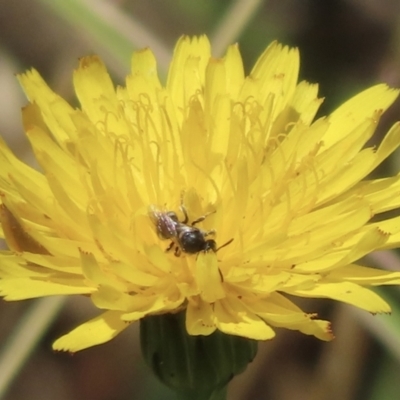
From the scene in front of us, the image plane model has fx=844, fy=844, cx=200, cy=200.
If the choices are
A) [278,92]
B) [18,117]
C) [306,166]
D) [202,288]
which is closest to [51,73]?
[18,117]

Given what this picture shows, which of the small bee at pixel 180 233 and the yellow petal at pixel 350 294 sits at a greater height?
the small bee at pixel 180 233

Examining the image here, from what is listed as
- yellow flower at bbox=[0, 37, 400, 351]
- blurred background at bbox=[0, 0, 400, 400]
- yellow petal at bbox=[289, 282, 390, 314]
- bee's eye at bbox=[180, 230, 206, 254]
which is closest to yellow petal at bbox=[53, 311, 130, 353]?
yellow flower at bbox=[0, 37, 400, 351]

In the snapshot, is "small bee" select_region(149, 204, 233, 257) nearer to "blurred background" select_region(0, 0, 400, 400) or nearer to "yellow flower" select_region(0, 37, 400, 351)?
"yellow flower" select_region(0, 37, 400, 351)

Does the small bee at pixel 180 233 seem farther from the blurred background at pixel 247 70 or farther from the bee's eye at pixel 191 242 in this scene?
the blurred background at pixel 247 70

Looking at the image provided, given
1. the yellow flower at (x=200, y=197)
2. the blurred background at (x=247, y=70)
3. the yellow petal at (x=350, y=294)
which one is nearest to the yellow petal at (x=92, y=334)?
the yellow flower at (x=200, y=197)

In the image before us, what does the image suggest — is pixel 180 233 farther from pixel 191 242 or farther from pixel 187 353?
pixel 187 353

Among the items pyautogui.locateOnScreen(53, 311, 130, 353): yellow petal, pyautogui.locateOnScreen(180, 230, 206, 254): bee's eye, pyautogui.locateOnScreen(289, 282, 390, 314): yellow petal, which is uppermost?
pyautogui.locateOnScreen(180, 230, 206, 254): bee's eye
